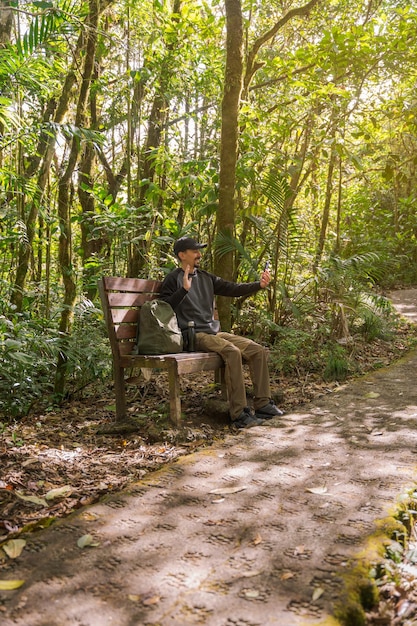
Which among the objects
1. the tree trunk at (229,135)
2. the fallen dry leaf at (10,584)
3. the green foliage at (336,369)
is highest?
the tree trunk at (229,135)

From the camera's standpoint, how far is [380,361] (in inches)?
286

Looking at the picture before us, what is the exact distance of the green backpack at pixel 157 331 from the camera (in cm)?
466

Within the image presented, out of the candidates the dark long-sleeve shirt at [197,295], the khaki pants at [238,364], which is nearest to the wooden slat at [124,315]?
the dark long-sleeve shirt at [197,295]

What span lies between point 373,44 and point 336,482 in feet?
23.1

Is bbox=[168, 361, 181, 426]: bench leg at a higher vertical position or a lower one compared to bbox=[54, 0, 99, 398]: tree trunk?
lower

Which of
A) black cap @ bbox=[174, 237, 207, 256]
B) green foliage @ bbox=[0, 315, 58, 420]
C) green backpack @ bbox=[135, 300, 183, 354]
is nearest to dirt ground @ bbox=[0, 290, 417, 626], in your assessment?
green foliage @ bbox=[0, 315, 58, 420]

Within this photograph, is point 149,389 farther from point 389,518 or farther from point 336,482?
point 389,518

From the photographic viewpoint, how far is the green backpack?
4656 mm

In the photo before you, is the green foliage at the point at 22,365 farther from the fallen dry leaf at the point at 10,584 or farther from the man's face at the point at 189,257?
the fallen dry leaf at the point at 10,584

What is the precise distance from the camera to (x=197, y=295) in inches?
207

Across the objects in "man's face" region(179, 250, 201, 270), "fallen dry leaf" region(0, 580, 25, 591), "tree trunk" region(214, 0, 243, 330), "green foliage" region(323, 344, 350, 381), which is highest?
"tree trunk" region(214, 0, 243, 330)

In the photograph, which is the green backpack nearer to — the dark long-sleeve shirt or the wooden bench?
the wooden bench

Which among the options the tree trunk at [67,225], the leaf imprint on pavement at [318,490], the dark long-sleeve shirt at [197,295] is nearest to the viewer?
the leaf imprint on pavement at [318,490]

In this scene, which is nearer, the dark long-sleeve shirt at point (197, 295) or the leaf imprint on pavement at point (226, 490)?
the leaf imprint on pavement at point (226, 490)
